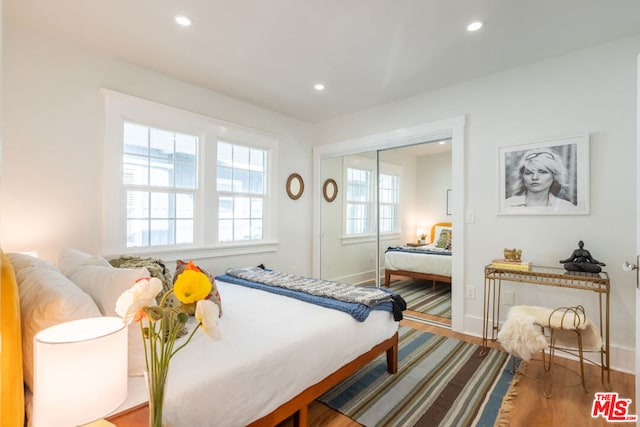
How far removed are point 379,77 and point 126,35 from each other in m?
2.22

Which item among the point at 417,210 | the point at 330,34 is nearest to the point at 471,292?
the point at 417,210

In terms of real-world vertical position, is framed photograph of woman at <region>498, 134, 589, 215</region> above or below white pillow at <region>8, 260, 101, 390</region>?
above

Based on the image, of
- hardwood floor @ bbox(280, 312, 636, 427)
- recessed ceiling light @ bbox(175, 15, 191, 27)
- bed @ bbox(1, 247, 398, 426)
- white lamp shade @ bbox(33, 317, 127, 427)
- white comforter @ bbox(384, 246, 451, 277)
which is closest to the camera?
white lamp shade @ bbox(33, 317, 127, 427)

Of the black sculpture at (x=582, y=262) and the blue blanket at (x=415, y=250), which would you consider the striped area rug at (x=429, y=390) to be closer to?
the black sculpture at (x=582, y=262)

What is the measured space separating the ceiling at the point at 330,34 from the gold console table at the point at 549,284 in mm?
1848

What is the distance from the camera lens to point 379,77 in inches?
123

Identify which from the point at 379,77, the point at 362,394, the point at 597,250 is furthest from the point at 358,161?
the point at 362,394

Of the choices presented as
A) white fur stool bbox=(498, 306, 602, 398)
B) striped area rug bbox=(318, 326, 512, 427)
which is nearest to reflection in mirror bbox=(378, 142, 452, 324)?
striped area rug bbox=(318, 326, 512, 427)

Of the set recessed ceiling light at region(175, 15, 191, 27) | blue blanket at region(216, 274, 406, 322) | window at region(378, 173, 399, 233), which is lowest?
blue blanket at region(216, 274, 406, 322)

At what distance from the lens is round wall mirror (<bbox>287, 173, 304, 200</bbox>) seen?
14.2 ft

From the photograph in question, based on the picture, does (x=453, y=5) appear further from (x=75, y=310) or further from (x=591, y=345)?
(x=75, y=310)

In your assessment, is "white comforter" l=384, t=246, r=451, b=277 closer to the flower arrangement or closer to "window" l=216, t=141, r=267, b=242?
"window" l=216, t=141, r=267, b=242

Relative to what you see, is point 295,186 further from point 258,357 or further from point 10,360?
point 10,360

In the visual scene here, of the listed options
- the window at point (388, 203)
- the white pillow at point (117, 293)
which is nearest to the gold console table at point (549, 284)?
the window at point (388, 203)
